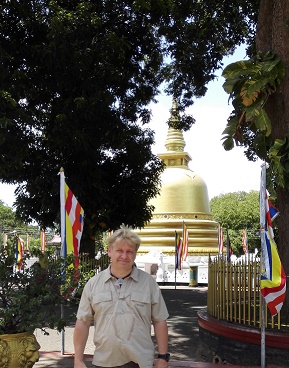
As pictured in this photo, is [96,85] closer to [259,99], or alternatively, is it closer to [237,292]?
[259,99]

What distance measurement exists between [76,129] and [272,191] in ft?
18.0

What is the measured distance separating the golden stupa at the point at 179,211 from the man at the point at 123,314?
903 inches

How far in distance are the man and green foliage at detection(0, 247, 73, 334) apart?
1734mm

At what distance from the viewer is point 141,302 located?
3.71m

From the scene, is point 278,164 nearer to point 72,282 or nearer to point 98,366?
point 72,282

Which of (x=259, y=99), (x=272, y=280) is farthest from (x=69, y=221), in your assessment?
(x=259, y=99)

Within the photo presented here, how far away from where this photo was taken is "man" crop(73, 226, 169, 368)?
12.1ft

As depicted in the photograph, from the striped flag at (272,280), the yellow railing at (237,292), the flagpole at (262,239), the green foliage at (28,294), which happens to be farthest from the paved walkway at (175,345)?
the green foliage at (28,294)

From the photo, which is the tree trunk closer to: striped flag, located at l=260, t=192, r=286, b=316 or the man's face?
striped flag, located at l=260, t=192, r=286, b=316

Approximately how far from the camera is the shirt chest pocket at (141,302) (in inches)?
146

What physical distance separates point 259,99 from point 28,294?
15.5 ft

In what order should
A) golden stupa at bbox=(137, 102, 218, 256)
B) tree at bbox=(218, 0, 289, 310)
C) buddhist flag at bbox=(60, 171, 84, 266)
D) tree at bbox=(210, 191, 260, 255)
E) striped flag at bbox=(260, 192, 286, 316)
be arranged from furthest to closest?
tree at bbox=(210, 191, 260, 255), golden stupa at bbox=(137, 102, 218, 256), tree at bbox=(218, 0, 289, 310), buddhist flag at bbox=(60, 171, 84, 266), striped flag at bbox=(260, 192, 286, 316)

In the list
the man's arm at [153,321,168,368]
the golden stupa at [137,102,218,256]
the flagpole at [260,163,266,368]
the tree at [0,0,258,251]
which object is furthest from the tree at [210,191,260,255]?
the man's arm at [153,321,168,368]

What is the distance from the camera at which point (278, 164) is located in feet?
26.0
